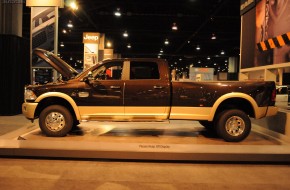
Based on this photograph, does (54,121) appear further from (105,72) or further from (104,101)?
(105,72)

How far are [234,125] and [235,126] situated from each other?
3 cm

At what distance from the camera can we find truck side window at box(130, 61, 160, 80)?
825cm

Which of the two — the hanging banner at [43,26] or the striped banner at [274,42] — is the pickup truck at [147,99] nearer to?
the striped banner at [274,42]

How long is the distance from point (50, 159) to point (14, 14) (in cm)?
927

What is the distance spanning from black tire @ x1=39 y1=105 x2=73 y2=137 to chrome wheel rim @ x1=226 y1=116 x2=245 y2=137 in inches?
144

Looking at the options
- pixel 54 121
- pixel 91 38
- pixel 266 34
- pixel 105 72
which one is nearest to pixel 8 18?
pixel 105 72

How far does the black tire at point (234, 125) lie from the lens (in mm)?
7859

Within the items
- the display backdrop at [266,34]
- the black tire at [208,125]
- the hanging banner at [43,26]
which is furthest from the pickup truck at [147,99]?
the hanging banner at [43,26]

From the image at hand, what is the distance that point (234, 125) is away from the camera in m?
7.92

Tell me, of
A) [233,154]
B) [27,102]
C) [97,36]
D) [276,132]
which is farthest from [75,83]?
[97,36]

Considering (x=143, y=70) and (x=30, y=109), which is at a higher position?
(x=143, y=70)

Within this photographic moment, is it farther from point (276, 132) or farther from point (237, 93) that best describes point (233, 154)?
point (276, 132)

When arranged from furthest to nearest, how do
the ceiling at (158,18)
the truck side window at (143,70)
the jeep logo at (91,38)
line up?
the jeep logo at (91,38)
the ceiling at (158,18)
the truck side window at (143,70)

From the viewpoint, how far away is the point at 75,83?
8078 millimetres
